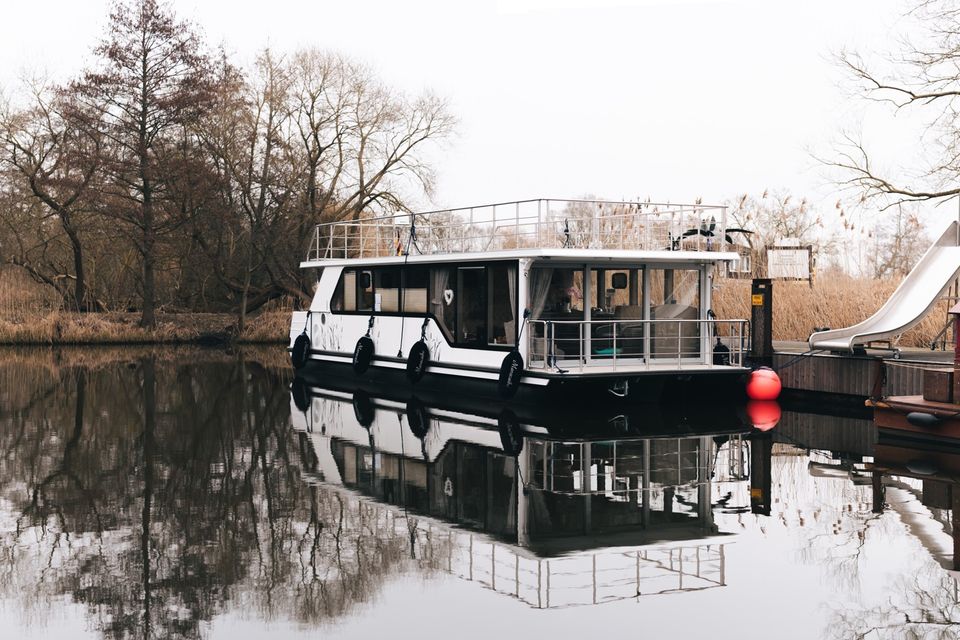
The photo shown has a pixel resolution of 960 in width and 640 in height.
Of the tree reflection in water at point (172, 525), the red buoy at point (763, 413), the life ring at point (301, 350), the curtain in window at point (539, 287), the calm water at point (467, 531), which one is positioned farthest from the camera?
the life ring at point (301, 350)

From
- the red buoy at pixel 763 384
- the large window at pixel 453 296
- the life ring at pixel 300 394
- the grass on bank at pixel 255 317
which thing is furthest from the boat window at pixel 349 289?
the red buoy at pixel 763 384

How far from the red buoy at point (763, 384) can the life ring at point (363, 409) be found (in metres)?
6.69

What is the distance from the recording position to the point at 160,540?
8812 mm

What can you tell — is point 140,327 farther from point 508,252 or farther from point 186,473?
point 186,473

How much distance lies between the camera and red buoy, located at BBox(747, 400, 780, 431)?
1650 cm

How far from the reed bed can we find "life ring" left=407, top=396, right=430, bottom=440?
7.97 meters

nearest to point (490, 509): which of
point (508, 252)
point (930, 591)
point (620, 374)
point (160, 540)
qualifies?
point (160, 540)

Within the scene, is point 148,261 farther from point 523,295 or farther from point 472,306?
point 523,295

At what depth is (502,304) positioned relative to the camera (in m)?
18.8

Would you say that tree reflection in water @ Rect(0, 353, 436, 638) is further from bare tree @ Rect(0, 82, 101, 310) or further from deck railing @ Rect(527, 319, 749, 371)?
bare tree @ Rect(0, 82, 101, 310)

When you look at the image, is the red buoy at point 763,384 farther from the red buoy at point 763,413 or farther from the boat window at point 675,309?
the boat window at point 675,309

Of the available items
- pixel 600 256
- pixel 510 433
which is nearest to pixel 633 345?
pixel 600 256

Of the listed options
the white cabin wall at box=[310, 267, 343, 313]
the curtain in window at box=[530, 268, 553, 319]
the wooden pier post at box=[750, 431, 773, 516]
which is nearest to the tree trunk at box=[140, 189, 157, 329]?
the white cabin wall at box=[310, 267, 343, 313]

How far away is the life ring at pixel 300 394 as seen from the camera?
19141mm
